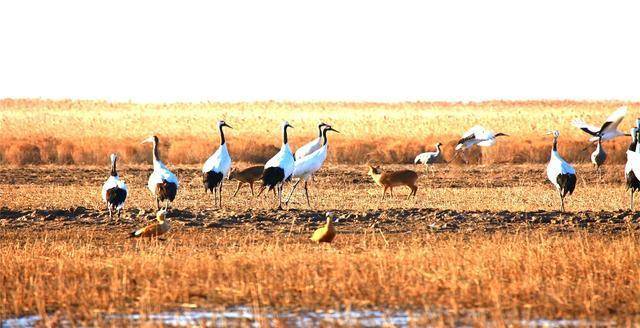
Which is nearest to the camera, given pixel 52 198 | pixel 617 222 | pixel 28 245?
pixel 28 245

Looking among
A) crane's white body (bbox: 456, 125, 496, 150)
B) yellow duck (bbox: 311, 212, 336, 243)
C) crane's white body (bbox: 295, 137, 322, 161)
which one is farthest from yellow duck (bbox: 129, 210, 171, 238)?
crane's white body (bbox: 456, 125, 496, 150)

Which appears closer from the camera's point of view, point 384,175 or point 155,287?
point 155,287

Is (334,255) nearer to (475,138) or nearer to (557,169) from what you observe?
(557,169)

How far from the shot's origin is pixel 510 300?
28.1ft

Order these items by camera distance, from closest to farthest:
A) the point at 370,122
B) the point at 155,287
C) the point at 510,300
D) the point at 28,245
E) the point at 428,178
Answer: the point at 510,300, the point at 155,287, the point at 28,245, the point at 428,178, the point at 370,122

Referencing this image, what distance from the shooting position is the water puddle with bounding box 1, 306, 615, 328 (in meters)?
7.74

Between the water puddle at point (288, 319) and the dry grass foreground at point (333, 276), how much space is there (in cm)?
17

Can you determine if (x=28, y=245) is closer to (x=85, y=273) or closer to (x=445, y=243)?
(x=85, y=273)

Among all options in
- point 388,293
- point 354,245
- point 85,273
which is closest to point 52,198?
point 354,245

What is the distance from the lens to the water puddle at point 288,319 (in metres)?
7.74

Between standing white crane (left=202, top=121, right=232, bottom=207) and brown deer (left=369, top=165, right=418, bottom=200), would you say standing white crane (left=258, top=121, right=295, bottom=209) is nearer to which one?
standing white crane (left=202, top=121, right=232, bottom=207)

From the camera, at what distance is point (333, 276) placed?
9.58 metres

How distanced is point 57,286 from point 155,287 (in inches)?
31.6

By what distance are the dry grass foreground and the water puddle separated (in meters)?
0.17
